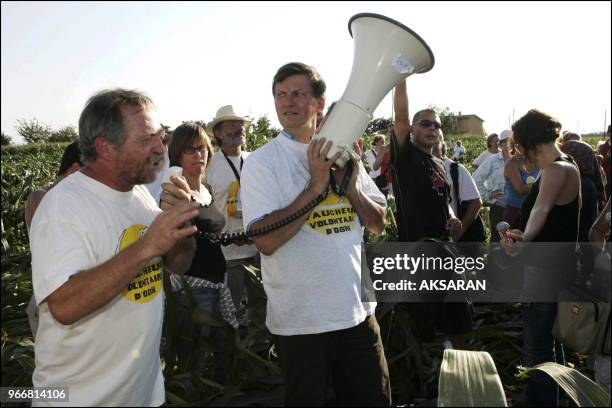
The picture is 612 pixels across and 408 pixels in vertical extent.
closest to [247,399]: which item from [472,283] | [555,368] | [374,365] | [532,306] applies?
[374,365]

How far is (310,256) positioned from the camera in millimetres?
2270

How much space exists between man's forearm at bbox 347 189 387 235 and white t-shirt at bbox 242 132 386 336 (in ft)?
0.24

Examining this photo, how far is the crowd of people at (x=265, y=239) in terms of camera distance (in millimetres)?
1663

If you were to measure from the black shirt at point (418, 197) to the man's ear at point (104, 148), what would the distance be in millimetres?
2188

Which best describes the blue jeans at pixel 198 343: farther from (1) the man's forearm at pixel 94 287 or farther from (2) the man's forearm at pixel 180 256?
(1) the man's forearm at pixel 94 287

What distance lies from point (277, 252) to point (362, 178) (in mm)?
615

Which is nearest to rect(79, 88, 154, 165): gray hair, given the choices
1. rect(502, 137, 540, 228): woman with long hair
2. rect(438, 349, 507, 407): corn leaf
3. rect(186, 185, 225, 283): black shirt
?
rect(186, 185, 225, 283): black shirt

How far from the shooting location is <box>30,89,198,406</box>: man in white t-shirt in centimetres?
158

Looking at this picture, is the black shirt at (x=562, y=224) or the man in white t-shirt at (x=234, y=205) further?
the man in white t-shirt at (x=234, y=205)

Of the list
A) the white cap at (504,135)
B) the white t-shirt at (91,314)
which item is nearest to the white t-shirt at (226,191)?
the white t-shirt at (91,314)

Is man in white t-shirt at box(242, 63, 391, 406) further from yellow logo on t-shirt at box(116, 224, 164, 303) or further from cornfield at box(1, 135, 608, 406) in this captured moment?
yellow logo on t-shirt at box(116, 224, 164, 303)

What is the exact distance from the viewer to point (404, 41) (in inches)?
87.6

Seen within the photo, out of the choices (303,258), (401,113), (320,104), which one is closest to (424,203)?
(401,113)

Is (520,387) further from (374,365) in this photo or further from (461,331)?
(374,365)
